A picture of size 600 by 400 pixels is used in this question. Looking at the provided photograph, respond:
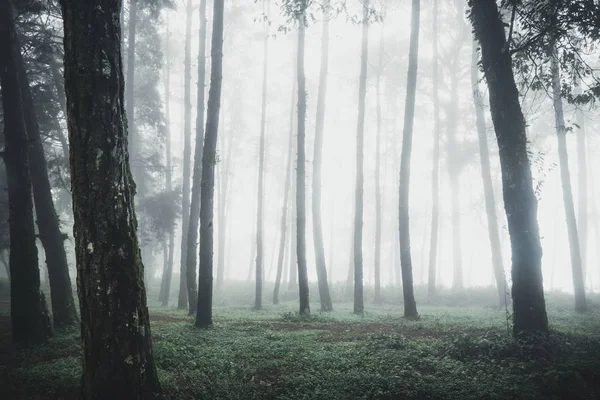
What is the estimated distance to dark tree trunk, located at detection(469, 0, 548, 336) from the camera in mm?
7301

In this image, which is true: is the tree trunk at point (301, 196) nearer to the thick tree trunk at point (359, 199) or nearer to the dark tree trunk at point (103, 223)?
the thick tree trunk at point (359, 199)

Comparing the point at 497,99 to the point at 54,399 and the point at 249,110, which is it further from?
the point at 249,110

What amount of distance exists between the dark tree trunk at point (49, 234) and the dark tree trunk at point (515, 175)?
1091 centimetres

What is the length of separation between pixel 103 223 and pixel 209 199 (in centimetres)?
624

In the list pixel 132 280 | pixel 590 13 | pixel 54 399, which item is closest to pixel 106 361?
pixel 132 280

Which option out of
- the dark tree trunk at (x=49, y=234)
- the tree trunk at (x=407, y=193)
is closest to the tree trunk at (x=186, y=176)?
the dark tree trunk at (x=49, y=234)

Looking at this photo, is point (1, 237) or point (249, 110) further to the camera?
point (249, 110)

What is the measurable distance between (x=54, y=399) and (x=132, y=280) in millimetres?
2753

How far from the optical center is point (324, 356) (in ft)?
22.7

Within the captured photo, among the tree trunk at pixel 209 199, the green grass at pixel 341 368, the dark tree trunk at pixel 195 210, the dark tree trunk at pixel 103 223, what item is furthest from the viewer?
the dark tree trunk at pixel 195 210

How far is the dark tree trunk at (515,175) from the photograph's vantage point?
730 cm

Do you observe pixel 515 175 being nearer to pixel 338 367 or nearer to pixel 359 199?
pixel 338 367

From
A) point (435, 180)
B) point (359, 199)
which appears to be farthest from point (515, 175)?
point (435, 180)

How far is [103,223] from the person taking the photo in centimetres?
399
